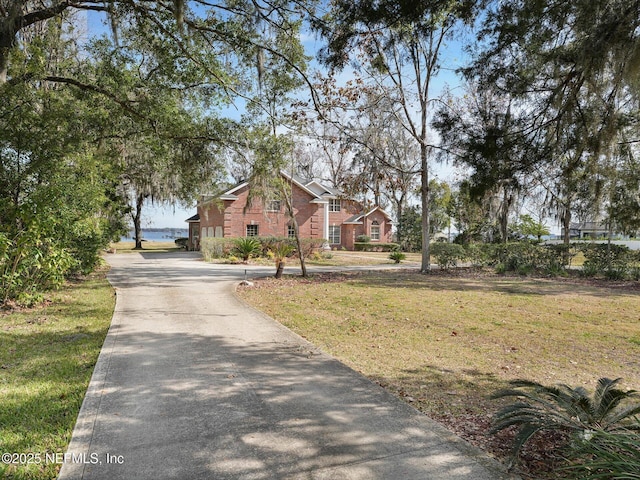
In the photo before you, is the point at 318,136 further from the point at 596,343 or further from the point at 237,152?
the point at 596,343

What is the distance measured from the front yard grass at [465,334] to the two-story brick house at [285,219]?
13195mm

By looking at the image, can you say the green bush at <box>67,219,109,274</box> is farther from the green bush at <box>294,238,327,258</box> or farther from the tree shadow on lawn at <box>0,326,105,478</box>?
the green bush at <box>294,238,327,258</box>

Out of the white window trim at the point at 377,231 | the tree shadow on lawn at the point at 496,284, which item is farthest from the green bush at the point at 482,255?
the white window trim at the point at 377,231

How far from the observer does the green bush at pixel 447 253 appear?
17.5 metres

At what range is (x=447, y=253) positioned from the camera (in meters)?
17.6

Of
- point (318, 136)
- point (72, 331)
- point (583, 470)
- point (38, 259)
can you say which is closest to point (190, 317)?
point (72, 331)

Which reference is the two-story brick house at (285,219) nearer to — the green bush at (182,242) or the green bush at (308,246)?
the green bush at (308,246)

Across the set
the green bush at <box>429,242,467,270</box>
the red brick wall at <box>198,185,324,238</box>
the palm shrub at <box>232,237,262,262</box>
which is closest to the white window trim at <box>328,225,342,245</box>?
the red brick wall at <box>198,185,324,238</box>

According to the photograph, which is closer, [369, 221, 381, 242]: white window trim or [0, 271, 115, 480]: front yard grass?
[0, 271, 115, 480]: front yard grass

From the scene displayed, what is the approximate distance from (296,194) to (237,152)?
17361 mm

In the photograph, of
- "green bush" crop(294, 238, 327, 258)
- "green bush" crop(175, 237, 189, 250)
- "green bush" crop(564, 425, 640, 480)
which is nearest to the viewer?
"green bush" crop(564, 425, 640, 480)

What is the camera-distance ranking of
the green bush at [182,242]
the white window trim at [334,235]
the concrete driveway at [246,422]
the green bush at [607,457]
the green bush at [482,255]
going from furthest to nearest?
1. the green bush at [182,242]
2. the white window trim at [334,235]
3. the green bush at [482,255]
4. the concrete driveway at [246,422]
5. the green bush at [607,457]

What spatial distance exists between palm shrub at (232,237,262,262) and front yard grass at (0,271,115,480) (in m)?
13.1

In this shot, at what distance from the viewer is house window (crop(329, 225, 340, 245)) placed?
116ft
